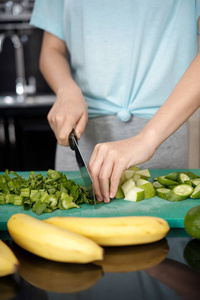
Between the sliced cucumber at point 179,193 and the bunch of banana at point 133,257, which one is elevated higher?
the bunch of banana at point 133,257

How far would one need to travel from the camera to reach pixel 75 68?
189cm

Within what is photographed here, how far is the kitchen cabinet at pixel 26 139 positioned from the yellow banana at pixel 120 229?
2740mm

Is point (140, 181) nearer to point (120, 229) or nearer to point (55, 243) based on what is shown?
point (120, 229)

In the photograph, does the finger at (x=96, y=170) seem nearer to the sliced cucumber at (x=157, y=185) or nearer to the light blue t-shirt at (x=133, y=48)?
the sliced cucumber at (x=157, y=185)

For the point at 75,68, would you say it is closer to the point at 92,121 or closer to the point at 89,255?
the point at 92,121

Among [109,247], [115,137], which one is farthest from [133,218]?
[115,137]

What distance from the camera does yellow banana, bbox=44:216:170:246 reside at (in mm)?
862

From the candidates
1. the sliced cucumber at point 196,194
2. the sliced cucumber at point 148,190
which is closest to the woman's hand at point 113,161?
the sliced cucumber at point 148,190

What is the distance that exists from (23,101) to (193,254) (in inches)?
142

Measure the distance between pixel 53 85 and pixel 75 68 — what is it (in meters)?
0.20

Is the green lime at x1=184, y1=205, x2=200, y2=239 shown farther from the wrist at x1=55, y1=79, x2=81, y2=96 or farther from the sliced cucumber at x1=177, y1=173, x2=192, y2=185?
the wrist at x1=55, y1=79, x2=81, y2=96

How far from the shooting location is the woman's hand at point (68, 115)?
143 cm

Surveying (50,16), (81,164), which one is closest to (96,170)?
(81,164)

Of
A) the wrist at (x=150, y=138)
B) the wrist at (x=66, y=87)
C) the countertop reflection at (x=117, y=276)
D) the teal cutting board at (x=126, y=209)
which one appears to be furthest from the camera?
the wrist at (x=66, y=87)
